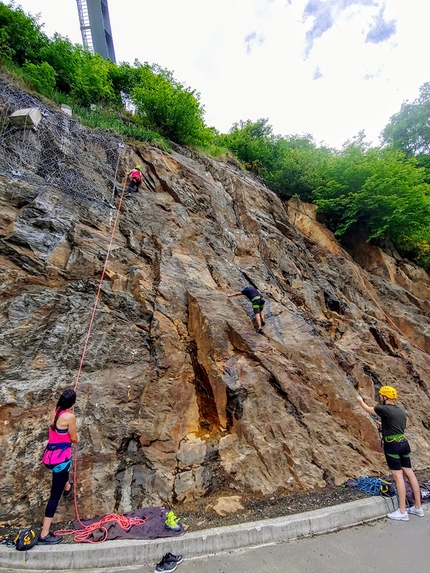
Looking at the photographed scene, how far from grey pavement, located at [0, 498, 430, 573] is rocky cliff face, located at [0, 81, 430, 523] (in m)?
0.65

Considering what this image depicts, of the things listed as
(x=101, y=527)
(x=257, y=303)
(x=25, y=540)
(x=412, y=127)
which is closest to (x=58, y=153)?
(x=257, y=303)

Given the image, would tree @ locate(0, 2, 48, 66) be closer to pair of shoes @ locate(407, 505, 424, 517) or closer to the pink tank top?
the pink tank top

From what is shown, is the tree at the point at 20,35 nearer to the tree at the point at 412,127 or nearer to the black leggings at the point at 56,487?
the black leggings at the point at 56,487

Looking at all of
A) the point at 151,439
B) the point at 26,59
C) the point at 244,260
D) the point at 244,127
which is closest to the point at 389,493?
the point at 151,439

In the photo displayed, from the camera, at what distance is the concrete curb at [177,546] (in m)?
2.79

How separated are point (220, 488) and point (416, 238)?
13647mm

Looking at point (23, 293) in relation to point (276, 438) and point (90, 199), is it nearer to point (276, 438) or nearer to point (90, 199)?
point (90, 199)

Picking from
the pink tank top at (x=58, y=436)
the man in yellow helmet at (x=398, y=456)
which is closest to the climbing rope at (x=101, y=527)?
the pink tank top at (x=58, y=436)

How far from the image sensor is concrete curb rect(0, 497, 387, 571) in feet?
9.17

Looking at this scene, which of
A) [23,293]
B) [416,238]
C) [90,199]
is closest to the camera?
[23,293]

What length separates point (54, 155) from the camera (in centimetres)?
777

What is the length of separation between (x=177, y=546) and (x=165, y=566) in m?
0.25

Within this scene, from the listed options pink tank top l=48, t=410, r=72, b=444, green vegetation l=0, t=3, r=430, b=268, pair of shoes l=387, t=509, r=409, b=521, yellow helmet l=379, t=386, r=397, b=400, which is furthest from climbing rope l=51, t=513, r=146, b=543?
green vegetation l=0, t=3, r=430, b=268

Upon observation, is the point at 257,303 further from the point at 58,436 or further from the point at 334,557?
the point at 58,436
